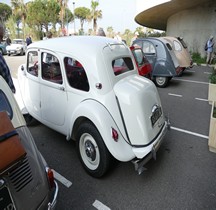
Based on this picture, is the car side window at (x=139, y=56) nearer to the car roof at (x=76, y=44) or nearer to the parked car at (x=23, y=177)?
the car roof at (x=76, y=44)

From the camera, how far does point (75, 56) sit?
9.44ft

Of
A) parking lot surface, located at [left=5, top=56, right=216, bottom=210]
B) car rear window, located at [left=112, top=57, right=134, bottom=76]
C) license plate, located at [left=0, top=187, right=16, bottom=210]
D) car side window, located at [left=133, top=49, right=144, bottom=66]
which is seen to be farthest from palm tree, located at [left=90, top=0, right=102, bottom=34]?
license plate, located at [left=0, top=187, right=16, bottom=210]

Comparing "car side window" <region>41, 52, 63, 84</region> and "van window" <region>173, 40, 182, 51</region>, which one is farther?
"van window" <region>173, 40, 182, 51</region>

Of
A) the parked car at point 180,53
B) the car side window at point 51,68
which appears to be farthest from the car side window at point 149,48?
the car side window at point 51,68

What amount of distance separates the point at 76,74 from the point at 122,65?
850 mm

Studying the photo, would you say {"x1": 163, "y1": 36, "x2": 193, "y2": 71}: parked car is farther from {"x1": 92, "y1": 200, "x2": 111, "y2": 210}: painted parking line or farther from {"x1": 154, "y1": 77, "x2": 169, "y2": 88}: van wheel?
{"x1": 92, "y1": 200, "x2": 111, "y2": 210}: painted parking line

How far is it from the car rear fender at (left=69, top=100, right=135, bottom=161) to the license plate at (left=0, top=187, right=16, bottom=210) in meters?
1.32

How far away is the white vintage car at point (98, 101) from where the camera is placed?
8.33 ft

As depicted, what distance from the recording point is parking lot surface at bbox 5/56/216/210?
2438 mm

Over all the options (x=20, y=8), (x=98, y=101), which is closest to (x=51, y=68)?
(x=98, y=101)

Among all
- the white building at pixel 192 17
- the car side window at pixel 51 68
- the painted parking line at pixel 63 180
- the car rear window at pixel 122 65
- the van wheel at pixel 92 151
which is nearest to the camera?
the van wheel at pixel 92 151

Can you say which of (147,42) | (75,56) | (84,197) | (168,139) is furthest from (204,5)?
(84,197)

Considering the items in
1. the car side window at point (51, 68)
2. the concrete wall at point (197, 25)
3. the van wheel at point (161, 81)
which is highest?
the concrete wall at point (197, 25)

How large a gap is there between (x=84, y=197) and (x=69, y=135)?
1014mm
